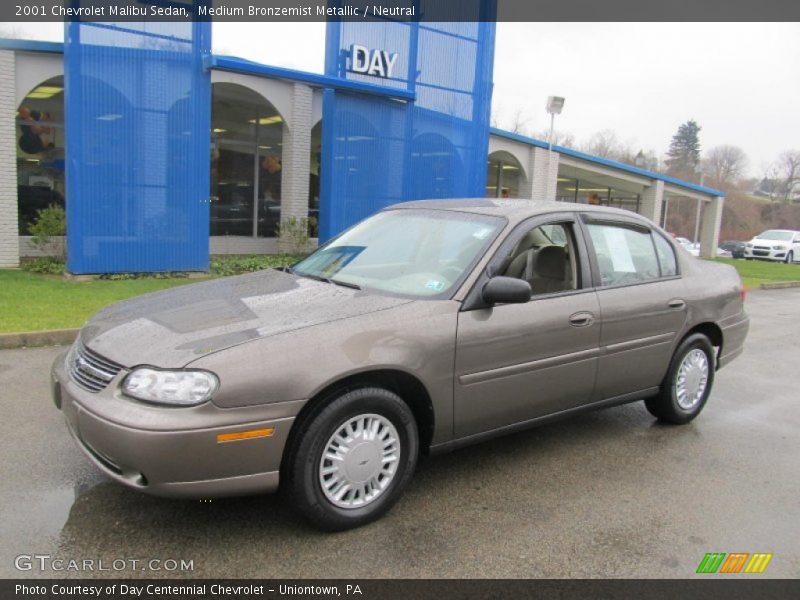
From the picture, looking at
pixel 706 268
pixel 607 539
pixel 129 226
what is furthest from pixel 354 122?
pixel 607 539

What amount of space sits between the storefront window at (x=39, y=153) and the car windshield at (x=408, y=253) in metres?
11.8

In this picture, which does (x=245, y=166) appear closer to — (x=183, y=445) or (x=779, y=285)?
(x=779, y=285)

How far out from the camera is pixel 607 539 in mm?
3332

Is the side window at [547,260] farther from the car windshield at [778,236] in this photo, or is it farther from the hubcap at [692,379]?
the car windshield at [778,236]

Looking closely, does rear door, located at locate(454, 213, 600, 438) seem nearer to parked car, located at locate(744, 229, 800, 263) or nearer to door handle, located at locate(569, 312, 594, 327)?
door handle, located at locate(569, 312, 594, 327)

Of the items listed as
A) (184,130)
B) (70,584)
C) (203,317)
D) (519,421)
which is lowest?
(70,584)

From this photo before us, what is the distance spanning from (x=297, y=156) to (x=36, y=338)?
431 inches

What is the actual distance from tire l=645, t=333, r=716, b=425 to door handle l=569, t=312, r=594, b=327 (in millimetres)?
1133

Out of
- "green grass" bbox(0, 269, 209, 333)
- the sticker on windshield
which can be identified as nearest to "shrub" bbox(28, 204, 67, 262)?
"green grass" bbox(0, 269, 209, 333)

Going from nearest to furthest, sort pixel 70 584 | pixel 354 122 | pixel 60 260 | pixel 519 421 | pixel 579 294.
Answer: pixel 70 584 → pixel 519 421 → pixel 579 294 → pixel 60 260 → pixel 354 122

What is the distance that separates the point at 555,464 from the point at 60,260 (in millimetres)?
11093

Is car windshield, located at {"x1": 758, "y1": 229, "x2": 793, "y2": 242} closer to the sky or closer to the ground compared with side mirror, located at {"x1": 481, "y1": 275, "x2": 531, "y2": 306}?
closer to the ground

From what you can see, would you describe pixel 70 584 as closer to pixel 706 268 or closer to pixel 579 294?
pixel 579 294

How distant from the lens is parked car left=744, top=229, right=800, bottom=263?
107 feet
